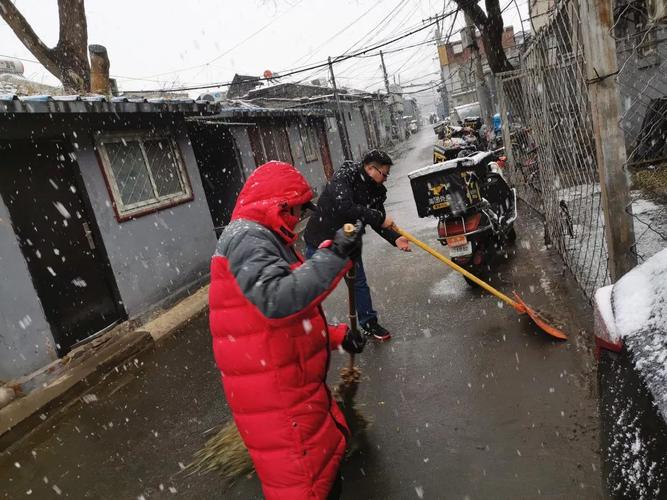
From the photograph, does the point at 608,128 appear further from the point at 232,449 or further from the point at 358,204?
the point at 232,449

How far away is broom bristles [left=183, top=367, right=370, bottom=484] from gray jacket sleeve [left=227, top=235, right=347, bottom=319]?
72.1 inches

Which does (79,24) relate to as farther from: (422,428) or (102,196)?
(422,428)

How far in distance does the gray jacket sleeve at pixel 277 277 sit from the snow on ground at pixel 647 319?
106 centimetres

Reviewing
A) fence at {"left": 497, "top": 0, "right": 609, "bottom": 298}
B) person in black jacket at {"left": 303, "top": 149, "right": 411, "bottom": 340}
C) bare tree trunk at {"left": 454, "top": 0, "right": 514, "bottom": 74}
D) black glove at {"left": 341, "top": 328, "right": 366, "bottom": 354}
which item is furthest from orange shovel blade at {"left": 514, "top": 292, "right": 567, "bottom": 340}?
bare tree trunk at {"left": 454, "top": 0, "right": 514, "bottom": 74}

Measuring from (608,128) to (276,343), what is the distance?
2430 millimetres

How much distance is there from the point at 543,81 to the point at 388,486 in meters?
4.04

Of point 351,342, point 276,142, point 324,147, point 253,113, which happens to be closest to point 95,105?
point 351,342

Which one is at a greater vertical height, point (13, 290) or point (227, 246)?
point (227, 246)

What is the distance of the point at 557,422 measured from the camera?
2.99 meters

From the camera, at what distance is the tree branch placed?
824 cm

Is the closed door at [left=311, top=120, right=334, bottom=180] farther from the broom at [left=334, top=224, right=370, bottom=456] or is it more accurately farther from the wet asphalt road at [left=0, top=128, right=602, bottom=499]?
the broom at [left=334, top=224, right=370, bottom=456]

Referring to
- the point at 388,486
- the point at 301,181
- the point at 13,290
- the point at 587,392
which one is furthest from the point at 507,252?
the point at 13,290

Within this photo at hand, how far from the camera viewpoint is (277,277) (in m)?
1.74

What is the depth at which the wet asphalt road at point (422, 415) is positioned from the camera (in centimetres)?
276
